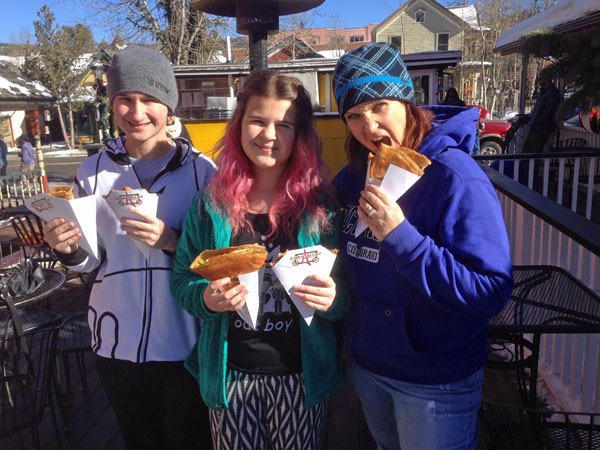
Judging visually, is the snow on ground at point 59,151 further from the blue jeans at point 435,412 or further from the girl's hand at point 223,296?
the blue jeans at point 435,412

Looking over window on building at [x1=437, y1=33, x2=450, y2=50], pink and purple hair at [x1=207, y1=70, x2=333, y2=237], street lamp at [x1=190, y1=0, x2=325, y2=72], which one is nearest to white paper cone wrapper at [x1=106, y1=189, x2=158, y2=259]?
pink and purple hair at [x1=207, y1=70, x2=333, y2=237]

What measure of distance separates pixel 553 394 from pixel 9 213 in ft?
19.2

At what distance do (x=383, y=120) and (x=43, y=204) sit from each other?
4.47ft

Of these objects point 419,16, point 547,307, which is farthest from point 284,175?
point 419,16

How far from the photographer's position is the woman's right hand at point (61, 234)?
1.84 m

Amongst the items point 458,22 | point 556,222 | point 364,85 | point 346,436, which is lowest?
point 346,436

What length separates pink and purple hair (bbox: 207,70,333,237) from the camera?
1.74 meters

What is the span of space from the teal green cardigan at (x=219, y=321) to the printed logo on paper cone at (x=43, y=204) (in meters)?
0.54

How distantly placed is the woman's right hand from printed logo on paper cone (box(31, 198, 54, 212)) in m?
0.06

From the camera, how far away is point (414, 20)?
46656 millimetres

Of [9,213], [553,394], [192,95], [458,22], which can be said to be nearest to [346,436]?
[553,394]

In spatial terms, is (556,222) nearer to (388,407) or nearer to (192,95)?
(388,407)

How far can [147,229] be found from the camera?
5.84 feet

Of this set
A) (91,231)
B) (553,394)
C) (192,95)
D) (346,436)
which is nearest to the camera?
(91,231)
